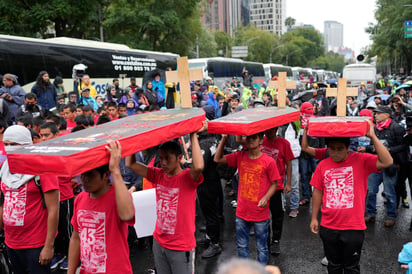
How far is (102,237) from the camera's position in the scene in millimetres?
2709

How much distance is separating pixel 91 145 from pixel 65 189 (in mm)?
2543

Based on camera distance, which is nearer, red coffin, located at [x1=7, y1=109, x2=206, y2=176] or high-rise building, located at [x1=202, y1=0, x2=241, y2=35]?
red coffin, located at [x1=7, y1=109, x2=206, y2=176]

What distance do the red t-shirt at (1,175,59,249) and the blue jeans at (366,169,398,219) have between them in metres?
4.94

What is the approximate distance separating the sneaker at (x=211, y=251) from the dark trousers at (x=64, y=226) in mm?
1740

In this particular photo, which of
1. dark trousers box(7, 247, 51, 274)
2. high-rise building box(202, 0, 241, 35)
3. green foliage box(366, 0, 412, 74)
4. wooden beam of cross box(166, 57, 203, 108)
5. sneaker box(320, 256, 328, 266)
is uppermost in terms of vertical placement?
high-rise building box(202, 0, 241, 35)

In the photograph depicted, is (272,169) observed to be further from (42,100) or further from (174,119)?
(42,100)

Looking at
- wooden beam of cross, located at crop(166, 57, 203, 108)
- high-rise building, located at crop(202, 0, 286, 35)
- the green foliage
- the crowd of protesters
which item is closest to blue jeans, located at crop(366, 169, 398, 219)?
the crowd of protesters

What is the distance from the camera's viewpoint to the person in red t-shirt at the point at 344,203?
11.4ft

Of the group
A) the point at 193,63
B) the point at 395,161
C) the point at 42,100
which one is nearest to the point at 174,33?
the point at 193,63

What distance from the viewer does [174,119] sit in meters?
2.80

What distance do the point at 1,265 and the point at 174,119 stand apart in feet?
7.76

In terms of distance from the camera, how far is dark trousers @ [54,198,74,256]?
4.46 meters

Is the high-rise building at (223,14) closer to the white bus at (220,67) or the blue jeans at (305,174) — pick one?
the white bus at (220,67)

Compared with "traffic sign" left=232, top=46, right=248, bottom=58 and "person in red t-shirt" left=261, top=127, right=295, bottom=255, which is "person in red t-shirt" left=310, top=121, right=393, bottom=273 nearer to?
"person in red t-shirt" left=261, top=127, right=295, bottom=255
